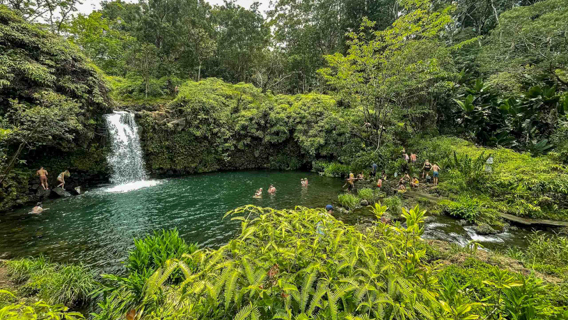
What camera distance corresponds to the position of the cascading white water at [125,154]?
53.1ft

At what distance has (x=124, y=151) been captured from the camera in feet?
55.4

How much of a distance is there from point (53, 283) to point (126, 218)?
5.32 meters

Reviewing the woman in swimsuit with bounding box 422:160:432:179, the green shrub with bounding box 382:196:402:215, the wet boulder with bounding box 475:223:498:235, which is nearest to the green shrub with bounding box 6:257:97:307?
the green shrub with bounding box 382:196:402:215

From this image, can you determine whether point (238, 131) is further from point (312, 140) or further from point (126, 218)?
point (126, 218)

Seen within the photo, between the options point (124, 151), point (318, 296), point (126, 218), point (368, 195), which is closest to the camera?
point (318, 296)

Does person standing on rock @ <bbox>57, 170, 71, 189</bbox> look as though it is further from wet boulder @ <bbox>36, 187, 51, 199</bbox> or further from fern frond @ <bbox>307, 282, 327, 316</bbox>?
fern frond @ <bbox>307, 282, 327, 316</bbox>

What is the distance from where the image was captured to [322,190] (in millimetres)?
14555

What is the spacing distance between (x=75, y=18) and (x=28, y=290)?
30202 millimetres

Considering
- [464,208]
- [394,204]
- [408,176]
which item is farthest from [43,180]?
[408,176]

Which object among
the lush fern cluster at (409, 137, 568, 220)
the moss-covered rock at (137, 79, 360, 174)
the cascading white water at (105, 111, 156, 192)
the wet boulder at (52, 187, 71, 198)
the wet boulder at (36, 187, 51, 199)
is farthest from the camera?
the moss-covered rock at (137, 79, 360, 174)

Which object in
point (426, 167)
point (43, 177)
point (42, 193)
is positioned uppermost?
point (43, 177)

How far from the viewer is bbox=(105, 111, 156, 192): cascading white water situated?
16.2 meters

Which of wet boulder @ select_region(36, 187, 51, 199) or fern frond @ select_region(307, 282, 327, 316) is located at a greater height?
fern frond @ select_region(307, 282, 327, 316)

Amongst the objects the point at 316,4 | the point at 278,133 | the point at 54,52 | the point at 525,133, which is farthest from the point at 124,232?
the point at 316,4
